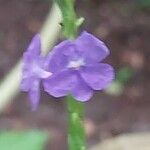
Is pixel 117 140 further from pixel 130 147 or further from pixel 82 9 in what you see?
pixel 82 9

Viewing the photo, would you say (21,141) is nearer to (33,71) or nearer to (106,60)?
(33,71)

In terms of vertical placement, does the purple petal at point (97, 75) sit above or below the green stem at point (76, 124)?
above

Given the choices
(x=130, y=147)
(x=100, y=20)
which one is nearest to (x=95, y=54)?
(x=130, y=147)

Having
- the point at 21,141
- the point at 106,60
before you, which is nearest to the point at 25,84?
the point at 21,141

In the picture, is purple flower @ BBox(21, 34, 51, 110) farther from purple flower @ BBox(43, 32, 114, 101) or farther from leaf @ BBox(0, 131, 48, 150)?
leaf @ BBox(0, 131, 48, 150)

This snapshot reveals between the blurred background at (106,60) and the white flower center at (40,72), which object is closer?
the white flower center at (40,72)

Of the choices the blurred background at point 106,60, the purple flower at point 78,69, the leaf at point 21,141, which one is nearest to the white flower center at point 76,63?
the purple flower at point 78,69

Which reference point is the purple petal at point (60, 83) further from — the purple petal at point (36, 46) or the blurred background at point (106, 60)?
the blurred background at point (106, 60)

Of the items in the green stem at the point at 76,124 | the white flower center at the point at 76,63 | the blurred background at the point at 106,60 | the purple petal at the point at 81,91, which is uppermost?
the white flower center at the point at 76,63
